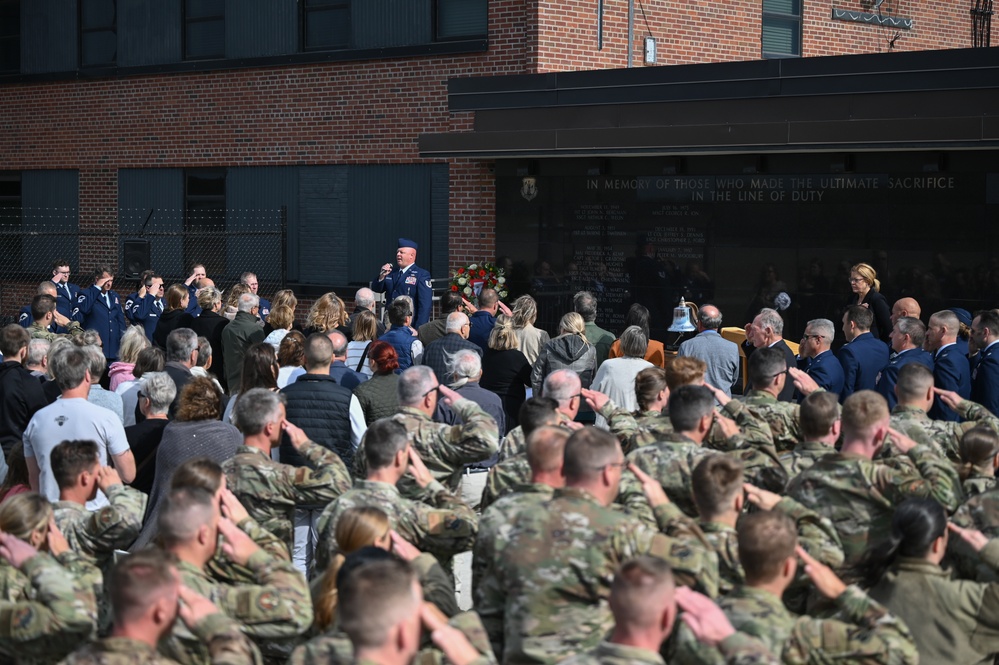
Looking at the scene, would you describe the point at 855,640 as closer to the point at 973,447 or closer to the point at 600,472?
the point at 600,472

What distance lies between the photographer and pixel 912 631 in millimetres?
5148

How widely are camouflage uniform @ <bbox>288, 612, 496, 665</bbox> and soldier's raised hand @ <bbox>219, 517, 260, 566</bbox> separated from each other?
77cm

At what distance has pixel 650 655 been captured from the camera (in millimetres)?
3889

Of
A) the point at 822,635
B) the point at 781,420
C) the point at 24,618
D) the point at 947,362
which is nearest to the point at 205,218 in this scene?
the point at 947,362

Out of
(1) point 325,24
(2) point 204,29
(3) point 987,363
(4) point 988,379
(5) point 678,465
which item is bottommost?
(5) point 678,465

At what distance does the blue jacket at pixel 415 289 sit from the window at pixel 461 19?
5.05 meters

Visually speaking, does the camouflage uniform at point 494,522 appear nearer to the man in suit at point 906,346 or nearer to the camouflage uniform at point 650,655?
the camouflage uniform at point 650,655

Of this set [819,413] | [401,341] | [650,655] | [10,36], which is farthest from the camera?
[10,36]

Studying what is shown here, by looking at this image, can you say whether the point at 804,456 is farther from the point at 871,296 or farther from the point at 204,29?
the point at 204,29

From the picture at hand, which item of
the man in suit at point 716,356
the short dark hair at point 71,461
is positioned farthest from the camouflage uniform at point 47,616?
the man in suit at point 716,356

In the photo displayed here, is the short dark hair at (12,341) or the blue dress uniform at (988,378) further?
the short dark hair at (12,341)

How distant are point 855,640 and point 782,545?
391mm

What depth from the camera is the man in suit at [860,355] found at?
9.85 meters

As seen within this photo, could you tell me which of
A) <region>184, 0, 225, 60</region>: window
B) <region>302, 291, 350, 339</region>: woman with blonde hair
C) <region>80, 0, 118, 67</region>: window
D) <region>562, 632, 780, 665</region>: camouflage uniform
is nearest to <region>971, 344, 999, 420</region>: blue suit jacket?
<region>302, 291, 350, 339</region>: woman with blonde hair
